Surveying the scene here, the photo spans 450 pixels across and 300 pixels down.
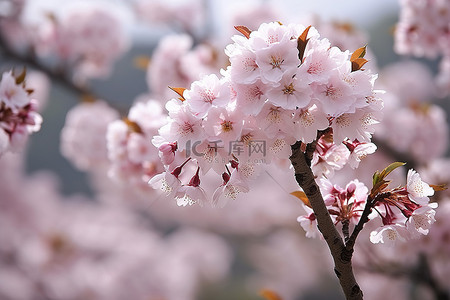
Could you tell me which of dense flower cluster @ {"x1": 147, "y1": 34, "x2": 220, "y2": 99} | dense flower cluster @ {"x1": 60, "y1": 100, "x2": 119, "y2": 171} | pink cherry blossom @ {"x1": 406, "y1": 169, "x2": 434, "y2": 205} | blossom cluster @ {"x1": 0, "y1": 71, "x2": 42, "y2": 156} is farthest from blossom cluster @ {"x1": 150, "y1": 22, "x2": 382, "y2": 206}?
dense flower cluster @ {"x1": 147, "y1": 34, "x2": 220, "y2": 99}

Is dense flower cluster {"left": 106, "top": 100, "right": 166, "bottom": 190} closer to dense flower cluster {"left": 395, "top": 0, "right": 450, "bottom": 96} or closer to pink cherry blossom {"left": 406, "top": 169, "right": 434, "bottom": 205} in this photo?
pink cherry blossom {"left": 406, "top": 169, "right": 434, "bottom": 205}

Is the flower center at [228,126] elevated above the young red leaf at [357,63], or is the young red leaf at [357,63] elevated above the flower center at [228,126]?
the young red leaf at [357,63]

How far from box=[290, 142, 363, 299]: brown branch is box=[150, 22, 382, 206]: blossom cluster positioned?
40 mm

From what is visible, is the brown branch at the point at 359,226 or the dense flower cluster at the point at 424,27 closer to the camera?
the brown branch at the point at 359,226

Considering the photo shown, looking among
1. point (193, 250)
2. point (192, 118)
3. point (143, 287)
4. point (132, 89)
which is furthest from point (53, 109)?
point (192, 118)

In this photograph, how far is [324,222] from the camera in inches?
31.3

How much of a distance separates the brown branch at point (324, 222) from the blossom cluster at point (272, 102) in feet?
0.13

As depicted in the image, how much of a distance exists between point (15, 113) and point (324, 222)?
88 centimetres

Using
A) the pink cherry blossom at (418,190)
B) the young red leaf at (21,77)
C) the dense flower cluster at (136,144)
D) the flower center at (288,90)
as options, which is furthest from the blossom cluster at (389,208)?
the young red leaf at (21,77)

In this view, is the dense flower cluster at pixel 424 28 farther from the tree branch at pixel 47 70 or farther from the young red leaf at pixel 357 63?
the tree branch at pixel 47 70

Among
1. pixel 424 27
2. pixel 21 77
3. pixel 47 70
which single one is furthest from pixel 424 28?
pixel 47 70

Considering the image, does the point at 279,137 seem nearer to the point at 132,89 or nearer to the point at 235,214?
the point at 235,214

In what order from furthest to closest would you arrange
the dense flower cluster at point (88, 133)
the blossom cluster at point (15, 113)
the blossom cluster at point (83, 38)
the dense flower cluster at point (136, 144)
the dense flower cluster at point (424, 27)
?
the blossom cluster at point (83, 38) < the dense flower cluster at point (88, 133) < the dense flower cluster at point (424, 27) < the dense flower cluster at point (136, 144) < the blossom cluster at point (15, 113)

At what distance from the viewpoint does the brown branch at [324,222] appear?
30.7 inches
